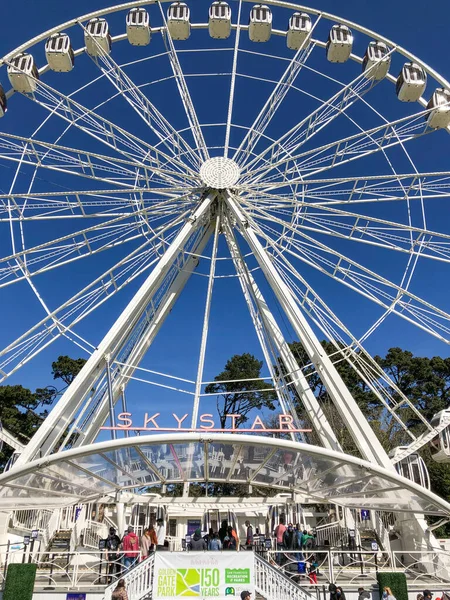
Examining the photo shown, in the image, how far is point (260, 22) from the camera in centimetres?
2083

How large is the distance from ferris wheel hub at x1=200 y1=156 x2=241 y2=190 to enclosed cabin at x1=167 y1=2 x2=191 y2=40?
596cm

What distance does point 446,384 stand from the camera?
50625mm

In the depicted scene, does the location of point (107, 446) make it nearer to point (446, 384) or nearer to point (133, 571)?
point (133, 571)

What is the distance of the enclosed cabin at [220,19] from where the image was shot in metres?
20.8

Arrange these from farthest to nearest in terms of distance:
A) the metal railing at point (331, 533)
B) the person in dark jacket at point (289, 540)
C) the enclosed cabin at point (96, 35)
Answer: the enclosed cabin at point (96, 35) → the metal railing at point (331, 533) → the person in dark jacket at point (289, 540)

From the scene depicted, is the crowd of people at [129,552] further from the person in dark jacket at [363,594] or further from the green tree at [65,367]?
the green tree at [65,367]

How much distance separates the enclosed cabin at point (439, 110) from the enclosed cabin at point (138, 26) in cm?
1154

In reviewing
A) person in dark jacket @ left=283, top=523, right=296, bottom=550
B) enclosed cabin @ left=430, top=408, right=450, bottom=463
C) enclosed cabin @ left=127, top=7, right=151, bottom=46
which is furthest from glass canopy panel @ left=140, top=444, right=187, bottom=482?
enclosed cabin @ left=127, top=7, right=151, bottom=46

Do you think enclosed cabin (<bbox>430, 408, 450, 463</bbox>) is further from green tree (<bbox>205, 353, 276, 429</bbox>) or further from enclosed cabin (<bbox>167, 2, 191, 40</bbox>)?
green tree (<bbox>205, 353, 276, 429</bbox>)

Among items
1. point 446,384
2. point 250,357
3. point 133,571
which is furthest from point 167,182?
point 446,384

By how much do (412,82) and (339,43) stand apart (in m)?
3.58

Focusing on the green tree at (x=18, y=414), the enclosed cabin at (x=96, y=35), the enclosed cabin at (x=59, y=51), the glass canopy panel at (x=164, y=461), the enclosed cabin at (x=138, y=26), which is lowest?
the glass canopy panel at (x=164, y=461)

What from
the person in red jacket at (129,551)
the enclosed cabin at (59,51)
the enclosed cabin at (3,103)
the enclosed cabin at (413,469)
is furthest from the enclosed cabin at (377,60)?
the person in red jacket at (129,551)

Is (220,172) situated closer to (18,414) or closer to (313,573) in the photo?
(313,573)
